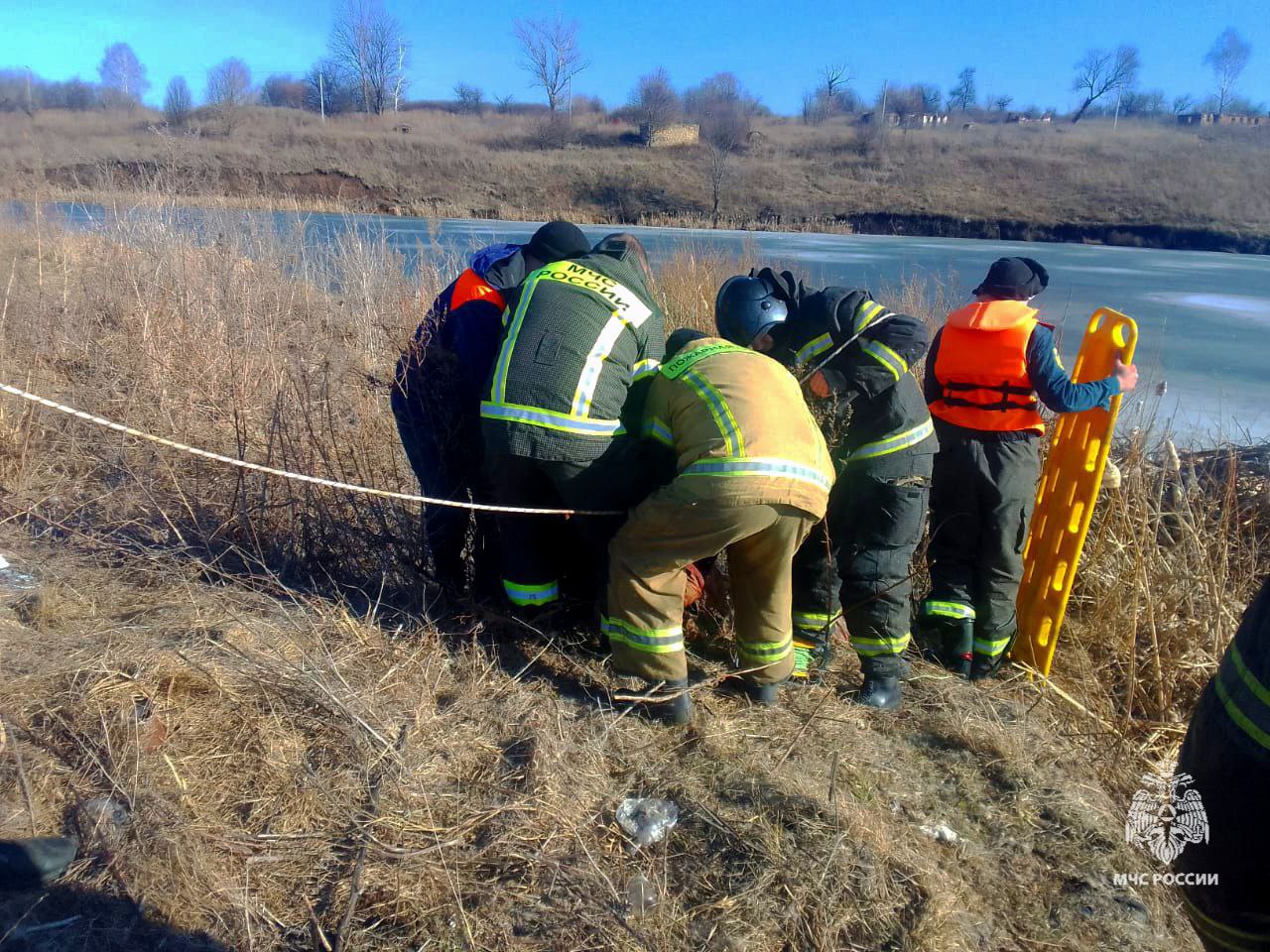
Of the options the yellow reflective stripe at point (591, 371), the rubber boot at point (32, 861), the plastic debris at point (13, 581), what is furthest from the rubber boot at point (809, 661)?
the plastic debris at point (13, 581)

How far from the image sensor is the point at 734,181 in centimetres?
3148

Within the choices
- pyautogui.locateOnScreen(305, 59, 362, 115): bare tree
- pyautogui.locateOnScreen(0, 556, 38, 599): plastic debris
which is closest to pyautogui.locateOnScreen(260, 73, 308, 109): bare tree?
pyautogui.locateOnScreen(305, 59, 362, 115): bare tree

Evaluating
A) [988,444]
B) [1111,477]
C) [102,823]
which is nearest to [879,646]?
[988,444]

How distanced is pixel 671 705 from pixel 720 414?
3.26 ft

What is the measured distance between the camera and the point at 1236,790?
106 cm

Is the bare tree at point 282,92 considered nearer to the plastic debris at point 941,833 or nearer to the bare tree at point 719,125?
the bare tree at point 719,125

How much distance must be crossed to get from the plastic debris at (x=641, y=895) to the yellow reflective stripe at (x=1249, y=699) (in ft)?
4.54

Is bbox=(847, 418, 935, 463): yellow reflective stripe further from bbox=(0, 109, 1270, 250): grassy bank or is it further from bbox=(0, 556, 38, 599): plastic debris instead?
bbox=(0, 109, 1270, 250): grassy bank

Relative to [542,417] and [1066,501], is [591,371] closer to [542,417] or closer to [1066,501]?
[542,417]

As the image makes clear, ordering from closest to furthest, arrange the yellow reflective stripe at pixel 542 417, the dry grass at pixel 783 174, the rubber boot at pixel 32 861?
the rubber boot at pixel 32 861 → the yellow reflective stripe at pixel 542 417 → the dry grass at pixel 783 174

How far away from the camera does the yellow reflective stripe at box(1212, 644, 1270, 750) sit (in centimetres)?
103

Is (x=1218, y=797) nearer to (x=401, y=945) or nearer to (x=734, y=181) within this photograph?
(x=401, y=945)

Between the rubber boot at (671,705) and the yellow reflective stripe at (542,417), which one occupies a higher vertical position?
the yellow reflective stripe at (542,417)

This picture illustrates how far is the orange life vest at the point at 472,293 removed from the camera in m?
3.12
